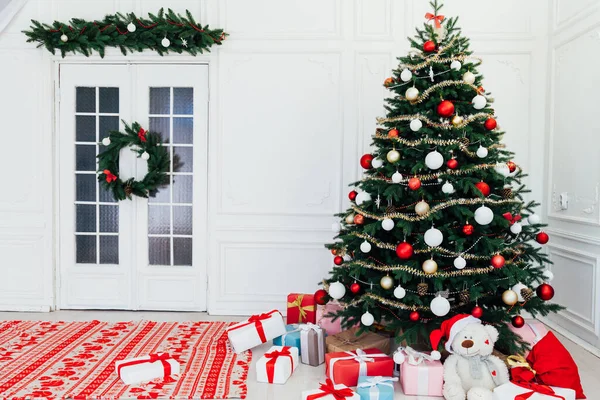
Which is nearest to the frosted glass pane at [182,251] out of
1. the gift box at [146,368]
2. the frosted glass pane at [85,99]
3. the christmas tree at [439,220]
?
the frosted glass pane at [85,99]

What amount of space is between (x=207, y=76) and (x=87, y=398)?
286cm

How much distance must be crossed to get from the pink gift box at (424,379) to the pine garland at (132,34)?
3091mm

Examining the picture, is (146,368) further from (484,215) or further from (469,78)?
(469,78)

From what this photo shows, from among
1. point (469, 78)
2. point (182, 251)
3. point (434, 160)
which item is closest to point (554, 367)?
point (434, 160)

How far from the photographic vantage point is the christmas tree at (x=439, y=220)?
292cm

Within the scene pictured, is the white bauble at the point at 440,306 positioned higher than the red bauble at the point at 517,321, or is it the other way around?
the white bauble at the point at 440,306

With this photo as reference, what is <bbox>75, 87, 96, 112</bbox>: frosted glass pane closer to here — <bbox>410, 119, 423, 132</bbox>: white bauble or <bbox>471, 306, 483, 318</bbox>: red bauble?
<bbox>410, 119, 423, 132</bbox>: white bauble

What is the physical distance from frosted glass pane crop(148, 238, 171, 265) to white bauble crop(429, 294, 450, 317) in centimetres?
263

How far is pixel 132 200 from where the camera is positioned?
449 cm

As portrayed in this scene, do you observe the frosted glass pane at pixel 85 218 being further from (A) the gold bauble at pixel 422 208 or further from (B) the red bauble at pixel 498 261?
(B) the red bauble at pixel 498 261

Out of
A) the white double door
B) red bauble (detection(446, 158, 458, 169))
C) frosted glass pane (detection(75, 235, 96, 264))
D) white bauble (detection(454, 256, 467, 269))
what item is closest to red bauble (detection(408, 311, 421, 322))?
white bauble (detection(454, 256, 467, 269))

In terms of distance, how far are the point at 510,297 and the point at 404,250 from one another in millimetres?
678

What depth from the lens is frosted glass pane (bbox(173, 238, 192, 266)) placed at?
454 cm

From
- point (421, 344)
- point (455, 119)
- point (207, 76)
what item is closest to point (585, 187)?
point (455, 119)
